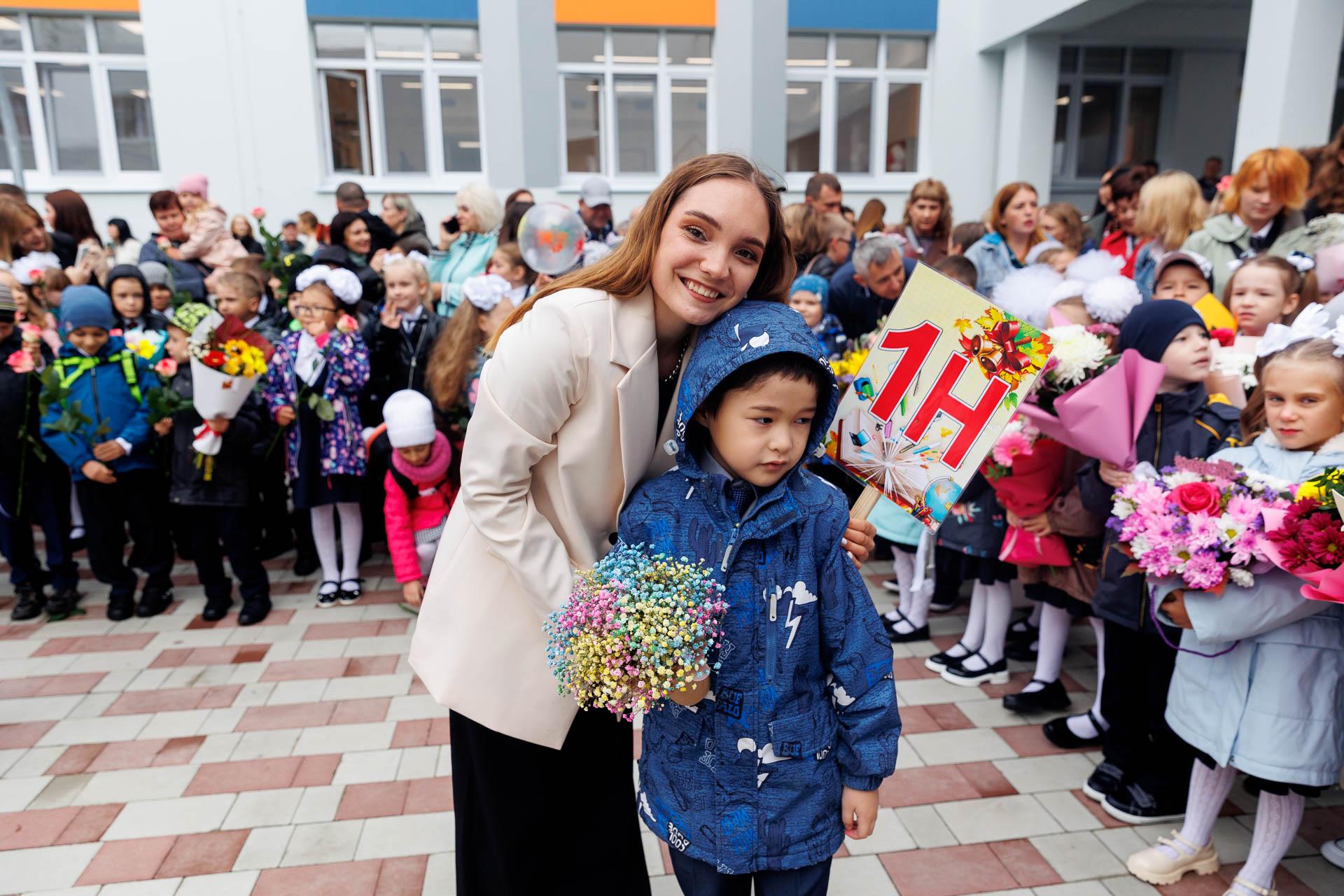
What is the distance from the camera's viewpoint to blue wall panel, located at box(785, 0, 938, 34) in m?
13.1

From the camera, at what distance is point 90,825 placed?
9.93 ft

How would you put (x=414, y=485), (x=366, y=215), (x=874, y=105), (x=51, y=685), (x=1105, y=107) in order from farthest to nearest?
(x=1105, y=107), (x=874, y=105), (x=366, y=215), (x=414, y=485), (x=51, y=685)

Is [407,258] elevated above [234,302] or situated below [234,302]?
above

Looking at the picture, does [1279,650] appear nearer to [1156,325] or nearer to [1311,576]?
[1311,576]

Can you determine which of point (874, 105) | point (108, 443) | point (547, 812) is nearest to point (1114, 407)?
point (547, 812)

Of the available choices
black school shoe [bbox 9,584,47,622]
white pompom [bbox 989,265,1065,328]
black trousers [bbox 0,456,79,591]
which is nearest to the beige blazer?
white pompom [bbox 989,265,1065,328]

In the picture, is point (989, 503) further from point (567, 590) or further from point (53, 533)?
point (53, 533)

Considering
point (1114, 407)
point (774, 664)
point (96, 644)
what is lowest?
point (96, 644)

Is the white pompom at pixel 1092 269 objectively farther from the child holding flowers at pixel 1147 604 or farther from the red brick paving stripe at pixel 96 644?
the red brick paving stripe at pixel 96 644

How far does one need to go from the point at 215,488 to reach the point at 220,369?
0.71m

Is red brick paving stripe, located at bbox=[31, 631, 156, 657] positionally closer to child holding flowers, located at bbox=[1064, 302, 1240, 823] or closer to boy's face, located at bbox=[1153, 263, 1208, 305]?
child holding flowers, located at bbox=[1064, 302, 1240, 823]

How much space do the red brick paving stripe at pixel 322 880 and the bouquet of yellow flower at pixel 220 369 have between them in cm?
246

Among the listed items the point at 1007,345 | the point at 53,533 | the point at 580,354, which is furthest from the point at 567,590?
the point at 53,533

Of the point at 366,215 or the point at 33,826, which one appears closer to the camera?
the point at 33,826
